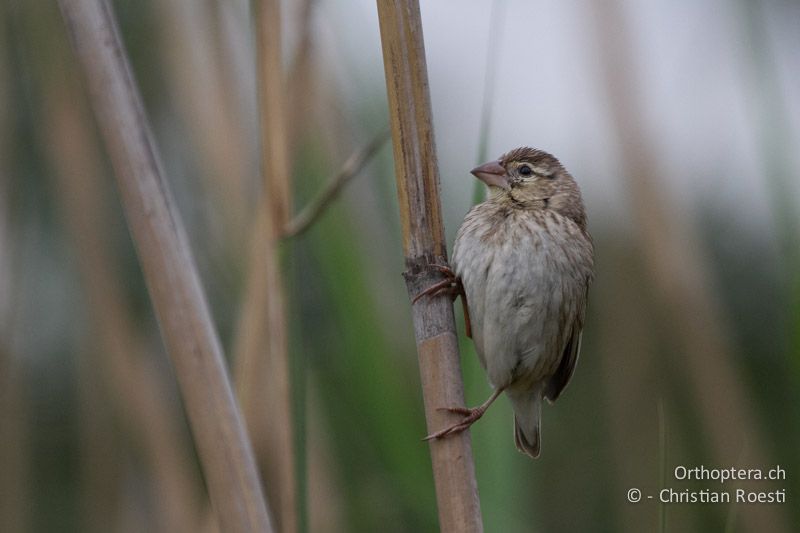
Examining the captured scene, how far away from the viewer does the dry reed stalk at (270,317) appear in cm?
146

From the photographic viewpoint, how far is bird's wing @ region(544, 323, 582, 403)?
2355 mm

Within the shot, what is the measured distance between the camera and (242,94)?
2062mm

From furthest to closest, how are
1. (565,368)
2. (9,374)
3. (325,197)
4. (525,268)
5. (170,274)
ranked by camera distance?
(565,368) → (9,374) → (525,268) → (325,197) → (170,274)

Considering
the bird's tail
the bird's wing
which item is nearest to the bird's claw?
the bird's wing

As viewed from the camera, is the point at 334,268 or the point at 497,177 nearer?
the point at 334,268

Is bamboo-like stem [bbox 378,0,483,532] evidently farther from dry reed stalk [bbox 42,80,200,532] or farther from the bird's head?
dry reed stalk [bbox 42,80,200,532]

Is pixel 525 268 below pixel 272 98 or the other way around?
below

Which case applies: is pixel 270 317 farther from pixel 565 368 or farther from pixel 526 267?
pixel 565 368

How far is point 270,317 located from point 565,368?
1.15 m

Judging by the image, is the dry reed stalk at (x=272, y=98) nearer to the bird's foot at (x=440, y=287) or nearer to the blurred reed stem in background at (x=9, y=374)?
the bird's foot at (x=440, y=287)

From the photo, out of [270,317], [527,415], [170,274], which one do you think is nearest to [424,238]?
[270,317]

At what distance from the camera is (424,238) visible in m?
1.45

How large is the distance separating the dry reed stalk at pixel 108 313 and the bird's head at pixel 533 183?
3.04ft

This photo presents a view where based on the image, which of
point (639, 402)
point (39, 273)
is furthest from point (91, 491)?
point (639, 402)
